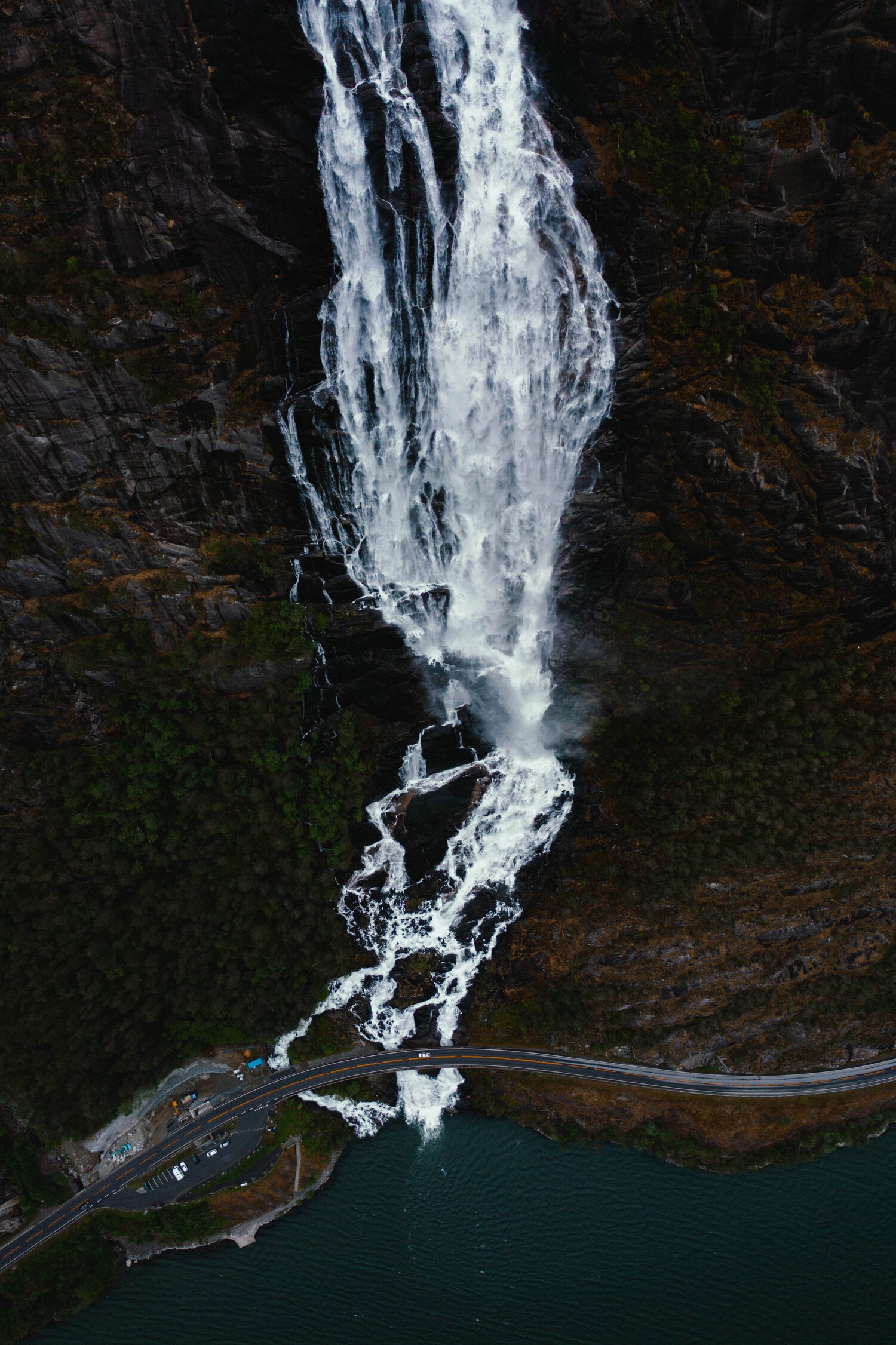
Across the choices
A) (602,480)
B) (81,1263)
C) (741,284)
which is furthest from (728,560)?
(81,1263)

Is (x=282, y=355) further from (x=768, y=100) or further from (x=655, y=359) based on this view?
(x=768, y=100)

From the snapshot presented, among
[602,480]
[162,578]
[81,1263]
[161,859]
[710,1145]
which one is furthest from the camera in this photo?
[710,1145]

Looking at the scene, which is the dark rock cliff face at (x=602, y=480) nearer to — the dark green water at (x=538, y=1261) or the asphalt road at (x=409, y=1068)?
the asphalt road at (x=409, y=1068)

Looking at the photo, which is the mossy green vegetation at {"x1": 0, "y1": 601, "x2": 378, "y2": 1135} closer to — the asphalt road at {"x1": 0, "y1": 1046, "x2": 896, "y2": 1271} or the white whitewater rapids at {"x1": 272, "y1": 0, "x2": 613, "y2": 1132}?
the white whitewater rapids at {"x1": 272, "y1": 0, "x2": 613, "y2": 1132}

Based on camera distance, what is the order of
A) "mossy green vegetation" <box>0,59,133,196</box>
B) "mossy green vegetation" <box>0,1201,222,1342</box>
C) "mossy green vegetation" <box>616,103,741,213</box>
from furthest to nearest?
"mossy green vegetation" <box>0,1201,222,1342</box>, "mossy green vegetation" <box>616,103,741,213</box>, "mossy green vegetation" <box>0,59,133,196</box>

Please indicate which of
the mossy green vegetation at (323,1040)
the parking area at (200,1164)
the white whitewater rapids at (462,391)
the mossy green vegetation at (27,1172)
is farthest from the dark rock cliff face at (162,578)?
the parking area at (200,1164)

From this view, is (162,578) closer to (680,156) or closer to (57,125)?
(57,125)

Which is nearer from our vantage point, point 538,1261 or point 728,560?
point 728,560

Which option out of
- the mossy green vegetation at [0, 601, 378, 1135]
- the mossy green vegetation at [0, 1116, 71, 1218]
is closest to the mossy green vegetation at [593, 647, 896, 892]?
the mossy green vegetation at [0, 601, 378, 1135]
